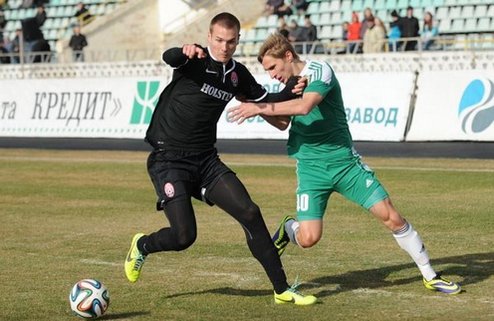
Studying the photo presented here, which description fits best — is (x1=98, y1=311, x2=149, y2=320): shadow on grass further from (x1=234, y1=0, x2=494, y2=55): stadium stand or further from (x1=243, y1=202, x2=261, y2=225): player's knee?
(x1=234, y1=0, x2=494, y2=55): stadium stand

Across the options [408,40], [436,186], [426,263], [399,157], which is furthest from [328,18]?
[426,263]

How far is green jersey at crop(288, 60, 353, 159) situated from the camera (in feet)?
31.0

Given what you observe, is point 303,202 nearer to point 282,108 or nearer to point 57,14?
point 282,108

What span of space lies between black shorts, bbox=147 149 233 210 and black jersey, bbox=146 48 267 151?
0.07m

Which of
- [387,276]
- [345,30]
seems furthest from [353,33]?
[387,276]

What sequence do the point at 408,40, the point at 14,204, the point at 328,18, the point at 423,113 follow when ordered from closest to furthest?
the point at 14,204 → the point at 423,113 → the point at 408,40 → the point at 328,18

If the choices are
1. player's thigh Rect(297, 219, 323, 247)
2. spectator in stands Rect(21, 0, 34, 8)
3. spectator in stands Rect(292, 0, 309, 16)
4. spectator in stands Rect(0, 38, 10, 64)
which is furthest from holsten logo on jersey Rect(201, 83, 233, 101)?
spectator in stands Rect(21, 0, 34, 8)

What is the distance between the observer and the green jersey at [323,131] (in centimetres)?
944

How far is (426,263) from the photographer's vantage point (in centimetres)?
959

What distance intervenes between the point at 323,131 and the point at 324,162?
0.27 meters

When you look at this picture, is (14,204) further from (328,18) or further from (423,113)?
(328,18)

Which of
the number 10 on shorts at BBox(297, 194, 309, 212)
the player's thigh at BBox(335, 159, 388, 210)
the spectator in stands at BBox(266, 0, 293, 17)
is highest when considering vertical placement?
the player's thigh at BBox(335, 159, 388, 210)

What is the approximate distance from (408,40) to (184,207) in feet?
63.9

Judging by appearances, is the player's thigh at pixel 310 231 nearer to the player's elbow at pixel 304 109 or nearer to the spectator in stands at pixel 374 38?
the player's elbow at pixel 304 109
